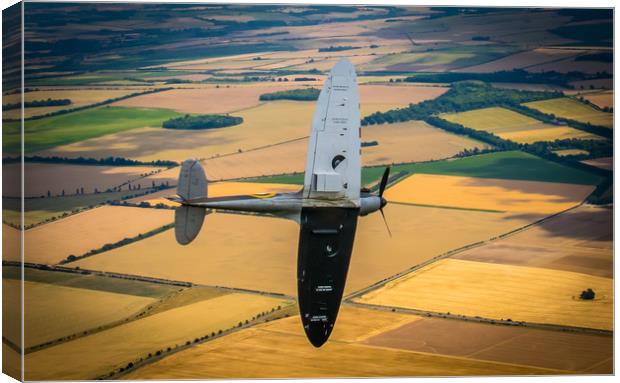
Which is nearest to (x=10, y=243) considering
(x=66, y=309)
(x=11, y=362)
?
(x=66, y=309)

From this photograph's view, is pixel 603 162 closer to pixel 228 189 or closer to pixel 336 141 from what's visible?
pixel 336 141

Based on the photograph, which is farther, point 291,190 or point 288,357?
point 291,190

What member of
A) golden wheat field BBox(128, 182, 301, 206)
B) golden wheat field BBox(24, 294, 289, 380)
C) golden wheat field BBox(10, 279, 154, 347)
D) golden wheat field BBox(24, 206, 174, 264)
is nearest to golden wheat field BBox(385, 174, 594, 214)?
golden wheat field BBox(128, 182, 301, 206)

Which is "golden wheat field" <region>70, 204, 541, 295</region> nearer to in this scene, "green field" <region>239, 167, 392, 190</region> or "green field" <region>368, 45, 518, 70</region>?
"green field" <region>239, 167, 392, 190</region>

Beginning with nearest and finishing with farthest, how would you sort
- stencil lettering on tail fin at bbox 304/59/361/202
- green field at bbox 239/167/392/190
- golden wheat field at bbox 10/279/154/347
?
stencil lettering on tail fin at bbox 304/59/361/202
golden wheat field at bbox 10/279/154/347
green field at bbox 239/167/392/190

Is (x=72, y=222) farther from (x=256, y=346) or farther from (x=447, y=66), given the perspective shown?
(x=447, y=66)
